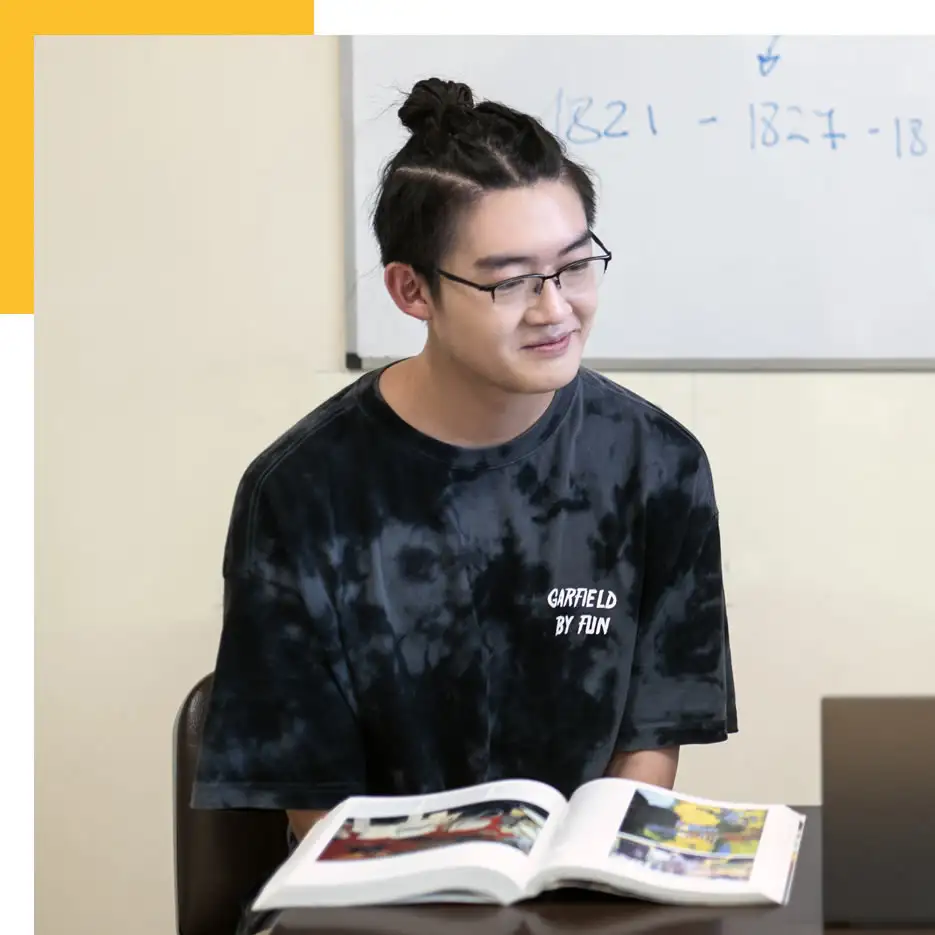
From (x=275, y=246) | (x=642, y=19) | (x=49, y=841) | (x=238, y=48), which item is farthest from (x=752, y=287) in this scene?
(x=49, y=841)

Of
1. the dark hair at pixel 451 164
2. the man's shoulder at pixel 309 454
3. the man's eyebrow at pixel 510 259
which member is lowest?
the man's shoulder at pixel 309 454

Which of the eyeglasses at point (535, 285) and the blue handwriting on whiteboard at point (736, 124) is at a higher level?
the blue handwriting on whiteboard at point (736, 124)

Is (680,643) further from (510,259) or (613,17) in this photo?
(613,17)

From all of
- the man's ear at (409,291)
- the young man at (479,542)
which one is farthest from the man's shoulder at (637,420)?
the man's ear at (409,291)

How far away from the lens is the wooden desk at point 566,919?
863 mm

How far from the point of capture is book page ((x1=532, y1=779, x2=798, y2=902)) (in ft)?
2.98

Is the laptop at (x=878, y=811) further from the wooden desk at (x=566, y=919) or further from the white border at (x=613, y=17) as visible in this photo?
the white border at (x=613, y=17)

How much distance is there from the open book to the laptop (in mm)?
39

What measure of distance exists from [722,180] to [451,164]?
721 mm

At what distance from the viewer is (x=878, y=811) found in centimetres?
104

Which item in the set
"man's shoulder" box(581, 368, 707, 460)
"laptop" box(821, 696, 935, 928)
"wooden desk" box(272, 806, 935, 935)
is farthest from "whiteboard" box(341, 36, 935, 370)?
"wooden desk" box(272, 806, 935, 935)

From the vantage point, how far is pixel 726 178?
2031 millimetres

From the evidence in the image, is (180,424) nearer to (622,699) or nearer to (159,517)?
(159,517)

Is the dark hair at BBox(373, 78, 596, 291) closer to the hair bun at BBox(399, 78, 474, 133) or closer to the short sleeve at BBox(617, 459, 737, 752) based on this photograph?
the hair bun at BBox(399, 78, 474, 133)
